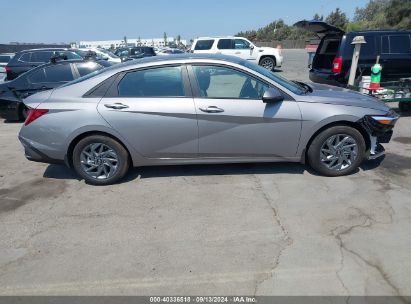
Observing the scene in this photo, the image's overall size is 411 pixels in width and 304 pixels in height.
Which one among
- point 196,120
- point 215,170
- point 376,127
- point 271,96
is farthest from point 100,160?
point 376,127

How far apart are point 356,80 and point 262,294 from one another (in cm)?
690

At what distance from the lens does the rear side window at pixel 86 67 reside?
313 inches

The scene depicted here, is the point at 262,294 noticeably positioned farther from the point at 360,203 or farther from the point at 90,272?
the point at 360,203

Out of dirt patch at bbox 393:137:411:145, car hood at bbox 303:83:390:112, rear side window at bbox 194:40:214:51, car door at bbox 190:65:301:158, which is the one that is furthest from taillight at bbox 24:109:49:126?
rear side window at bbox 194:40:214:51

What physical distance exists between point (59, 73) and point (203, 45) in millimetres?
11485

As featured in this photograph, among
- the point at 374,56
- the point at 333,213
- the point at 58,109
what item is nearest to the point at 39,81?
the point at 58,109

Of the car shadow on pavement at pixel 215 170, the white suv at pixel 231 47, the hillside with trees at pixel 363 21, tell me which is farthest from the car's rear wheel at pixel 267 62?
the car shadow on pavement at pixel 215 170

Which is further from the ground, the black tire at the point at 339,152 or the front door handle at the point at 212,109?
the front door handle at the point at 212,109

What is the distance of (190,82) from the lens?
433 centimetres

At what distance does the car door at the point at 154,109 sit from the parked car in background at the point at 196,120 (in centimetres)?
1

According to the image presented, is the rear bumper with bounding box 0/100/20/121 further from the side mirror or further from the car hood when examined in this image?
the car hood

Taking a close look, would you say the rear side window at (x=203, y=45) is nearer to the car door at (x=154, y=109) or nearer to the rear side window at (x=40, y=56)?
the rear side window at (x=40, y=56)

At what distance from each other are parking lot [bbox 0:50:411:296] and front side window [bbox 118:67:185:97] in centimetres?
119

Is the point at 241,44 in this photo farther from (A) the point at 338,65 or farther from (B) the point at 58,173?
(B) the point at 58,173
